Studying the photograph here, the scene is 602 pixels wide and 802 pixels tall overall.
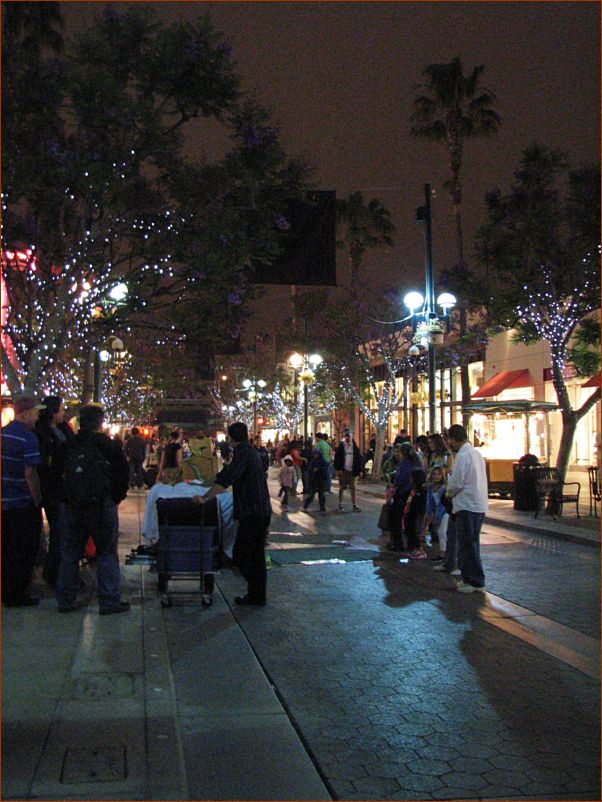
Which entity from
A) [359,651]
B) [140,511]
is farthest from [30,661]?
[140,511]

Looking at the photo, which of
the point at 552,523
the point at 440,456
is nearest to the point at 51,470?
the point at 440,456

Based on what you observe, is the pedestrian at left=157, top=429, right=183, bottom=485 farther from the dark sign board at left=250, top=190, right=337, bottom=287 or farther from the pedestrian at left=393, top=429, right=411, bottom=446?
the dark sign board at left=250, top=190, right=337, bottom=287

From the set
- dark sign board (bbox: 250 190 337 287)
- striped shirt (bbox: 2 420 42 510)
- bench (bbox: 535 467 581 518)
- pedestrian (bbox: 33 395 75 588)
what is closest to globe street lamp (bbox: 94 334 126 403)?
dark sign board (bbox: 250 190 337 287)

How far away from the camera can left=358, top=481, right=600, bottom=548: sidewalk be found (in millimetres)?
14863

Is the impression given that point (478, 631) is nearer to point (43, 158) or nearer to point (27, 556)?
point (27, 556)

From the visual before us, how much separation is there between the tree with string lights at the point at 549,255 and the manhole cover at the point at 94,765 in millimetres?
16765

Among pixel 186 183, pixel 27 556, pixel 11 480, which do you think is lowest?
pixel 27 556

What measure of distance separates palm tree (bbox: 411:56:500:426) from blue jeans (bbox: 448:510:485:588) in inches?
972

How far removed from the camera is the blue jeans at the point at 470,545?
9.53m

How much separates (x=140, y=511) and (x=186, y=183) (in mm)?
7676

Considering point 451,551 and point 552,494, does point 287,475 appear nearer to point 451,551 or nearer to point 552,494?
point 552,494

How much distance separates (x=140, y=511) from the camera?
64.1ft

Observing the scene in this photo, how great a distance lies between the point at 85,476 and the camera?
25.7 feet

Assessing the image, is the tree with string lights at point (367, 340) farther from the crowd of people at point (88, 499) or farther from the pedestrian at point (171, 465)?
the crowd of people at point (88, 499)
